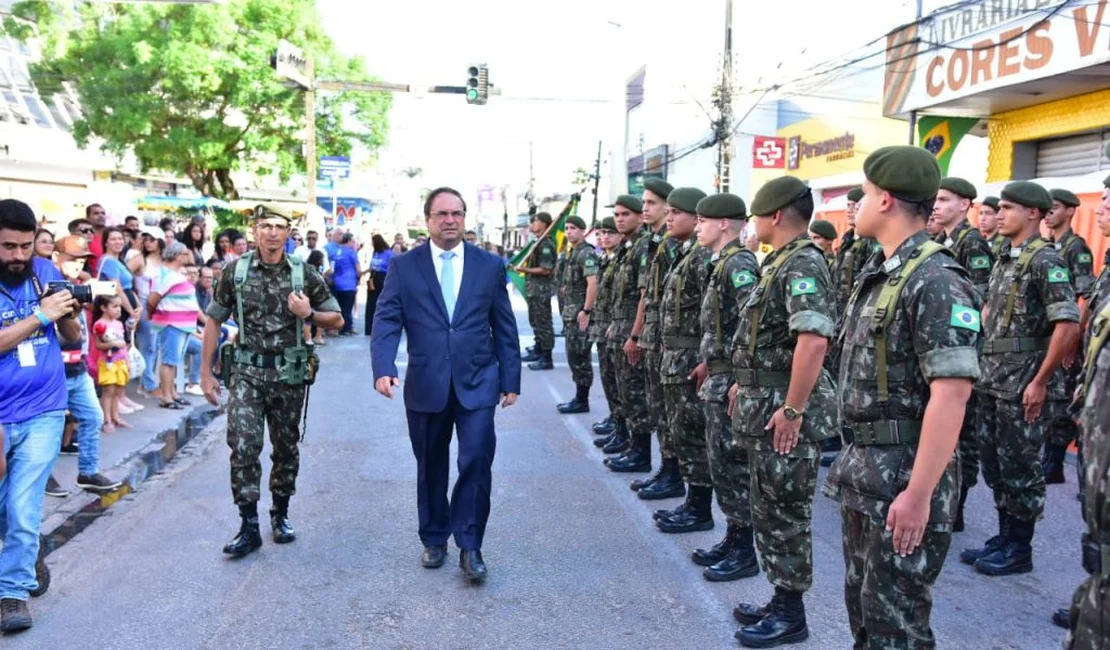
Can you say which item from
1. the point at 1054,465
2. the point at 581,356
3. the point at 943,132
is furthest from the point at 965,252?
the point at 943,132

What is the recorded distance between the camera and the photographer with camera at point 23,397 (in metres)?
4.12

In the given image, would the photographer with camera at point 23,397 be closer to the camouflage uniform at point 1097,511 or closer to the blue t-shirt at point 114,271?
the camouflage uniform at point 1097,511

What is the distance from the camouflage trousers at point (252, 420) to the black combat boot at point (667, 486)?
2508 mm

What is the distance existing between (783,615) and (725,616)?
15.4 inches

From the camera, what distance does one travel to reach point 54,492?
6.33 meters

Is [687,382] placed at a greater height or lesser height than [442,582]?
greater

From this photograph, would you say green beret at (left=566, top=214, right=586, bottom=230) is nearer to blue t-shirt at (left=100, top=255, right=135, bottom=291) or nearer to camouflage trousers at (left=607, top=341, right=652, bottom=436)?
camouflage trousers at (left=607, top=341, right=652, bottom=436)

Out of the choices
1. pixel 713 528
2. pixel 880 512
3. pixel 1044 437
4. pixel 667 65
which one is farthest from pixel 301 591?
pixel 667 65

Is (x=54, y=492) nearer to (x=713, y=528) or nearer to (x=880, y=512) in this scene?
(x=713, y=528)

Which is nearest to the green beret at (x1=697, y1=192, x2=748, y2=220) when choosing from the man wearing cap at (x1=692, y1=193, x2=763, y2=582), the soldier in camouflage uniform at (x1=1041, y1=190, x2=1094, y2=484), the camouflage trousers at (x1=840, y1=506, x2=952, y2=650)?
the man wearing cap at (x1=692, y1=193, x2=763, y2=582)

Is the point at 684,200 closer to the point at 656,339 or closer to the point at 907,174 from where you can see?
the point at 656,339

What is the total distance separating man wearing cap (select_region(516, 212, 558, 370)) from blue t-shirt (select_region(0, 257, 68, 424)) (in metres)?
9.01

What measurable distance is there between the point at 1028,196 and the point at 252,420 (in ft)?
15.1

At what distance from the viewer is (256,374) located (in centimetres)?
521
